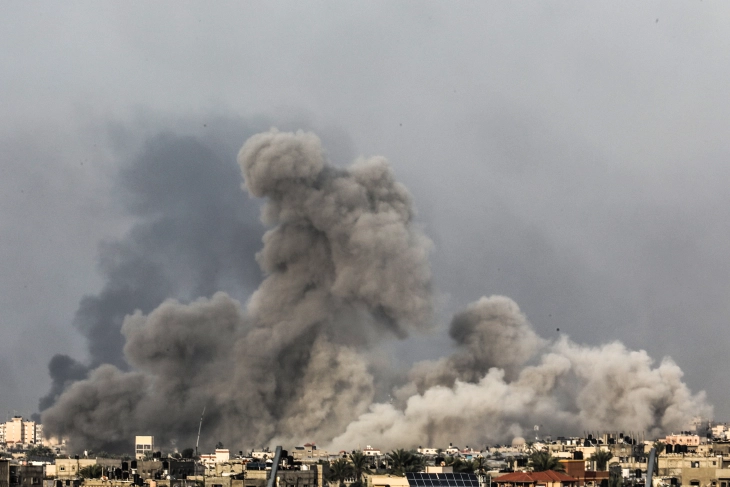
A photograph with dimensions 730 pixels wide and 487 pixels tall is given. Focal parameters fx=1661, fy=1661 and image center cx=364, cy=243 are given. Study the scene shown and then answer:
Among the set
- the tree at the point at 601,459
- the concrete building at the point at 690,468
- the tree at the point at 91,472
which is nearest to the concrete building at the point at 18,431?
the tree at the point at 91,472

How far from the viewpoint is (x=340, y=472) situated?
81.4 meters

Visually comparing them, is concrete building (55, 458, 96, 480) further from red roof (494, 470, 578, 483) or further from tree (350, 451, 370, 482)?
red roof (494, 470, 578, 483)

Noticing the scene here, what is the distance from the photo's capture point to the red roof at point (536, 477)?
6694 centimetres

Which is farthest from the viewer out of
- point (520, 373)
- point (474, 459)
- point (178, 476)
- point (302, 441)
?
point (520, 373)

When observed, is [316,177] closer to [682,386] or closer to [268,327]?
[268,327]

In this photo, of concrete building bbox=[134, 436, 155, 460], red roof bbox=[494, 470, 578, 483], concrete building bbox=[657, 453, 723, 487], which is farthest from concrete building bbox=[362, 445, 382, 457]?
red roof bbox=[494, 470, 578, 483]

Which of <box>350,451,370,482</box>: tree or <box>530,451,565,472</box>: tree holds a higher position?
<box>350,451,370,482</box>: tree

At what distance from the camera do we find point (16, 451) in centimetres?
12800

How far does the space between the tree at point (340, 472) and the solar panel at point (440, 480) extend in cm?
1937

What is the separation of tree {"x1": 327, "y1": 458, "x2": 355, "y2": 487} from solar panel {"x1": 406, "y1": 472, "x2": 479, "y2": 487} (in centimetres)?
1937

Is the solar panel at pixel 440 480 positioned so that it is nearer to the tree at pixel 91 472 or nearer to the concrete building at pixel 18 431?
the tree at pixel 91 472

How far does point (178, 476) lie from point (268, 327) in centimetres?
2623

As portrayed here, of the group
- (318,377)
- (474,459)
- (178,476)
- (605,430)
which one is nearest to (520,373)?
(605,430)

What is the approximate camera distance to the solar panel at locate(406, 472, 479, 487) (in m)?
58.4
